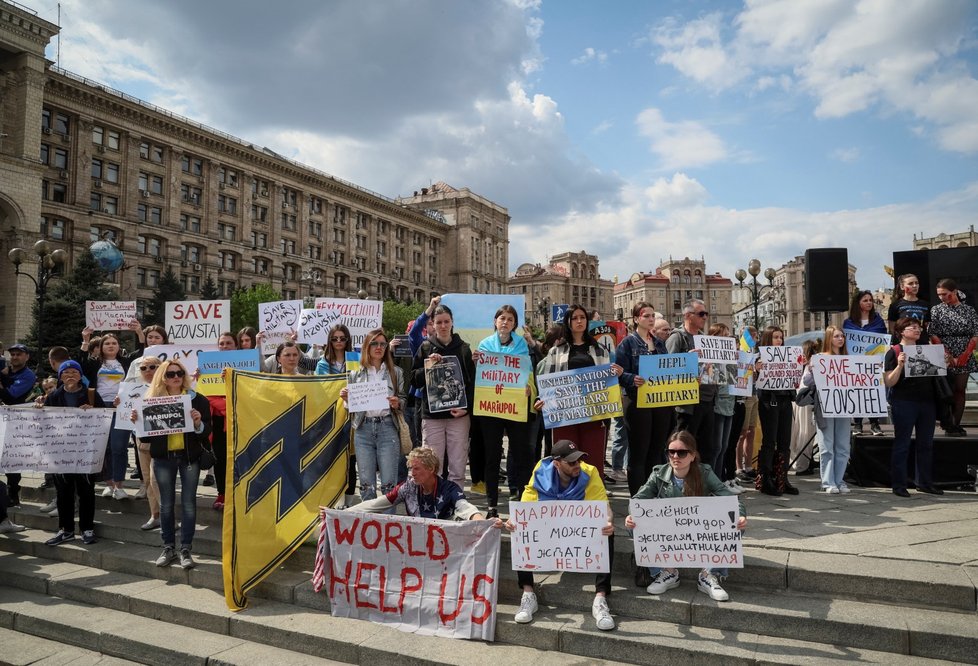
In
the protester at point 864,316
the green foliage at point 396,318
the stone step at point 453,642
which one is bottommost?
the stone step at point 453,642

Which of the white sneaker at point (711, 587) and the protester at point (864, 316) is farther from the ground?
the protester at point (864, 316)

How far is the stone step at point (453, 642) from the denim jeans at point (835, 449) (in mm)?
3332

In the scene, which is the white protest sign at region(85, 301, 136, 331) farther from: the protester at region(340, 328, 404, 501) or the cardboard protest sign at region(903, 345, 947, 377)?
the cardboard protest sign at region(903, 345, 947, 377)

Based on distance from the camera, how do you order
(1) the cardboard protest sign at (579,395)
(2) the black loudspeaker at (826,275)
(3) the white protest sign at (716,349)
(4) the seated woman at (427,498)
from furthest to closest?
(2) the black loudspeaker at (826,275), (3) the white protest sign at (716,349), (1) the cardboard protest sign at (579,395), (4) the seated woman at (427,498)

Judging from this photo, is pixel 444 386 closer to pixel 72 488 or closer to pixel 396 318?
pixel 72 488

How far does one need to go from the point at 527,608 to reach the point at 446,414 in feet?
6.43

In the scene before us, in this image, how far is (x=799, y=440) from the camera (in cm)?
838

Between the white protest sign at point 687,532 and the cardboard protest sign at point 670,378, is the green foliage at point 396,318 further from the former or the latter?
the white protest sign at point 687,532

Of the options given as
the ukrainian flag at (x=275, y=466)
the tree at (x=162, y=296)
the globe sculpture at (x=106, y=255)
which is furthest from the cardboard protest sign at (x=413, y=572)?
the tree at (x=162, y=296)

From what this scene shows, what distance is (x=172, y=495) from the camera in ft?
18.5

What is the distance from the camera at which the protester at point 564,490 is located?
169 inches

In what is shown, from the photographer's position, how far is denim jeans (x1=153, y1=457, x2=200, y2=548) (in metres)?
5.59

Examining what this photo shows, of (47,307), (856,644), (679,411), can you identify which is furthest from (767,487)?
(47,307)

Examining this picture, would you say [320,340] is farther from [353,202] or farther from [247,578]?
[353,202]
